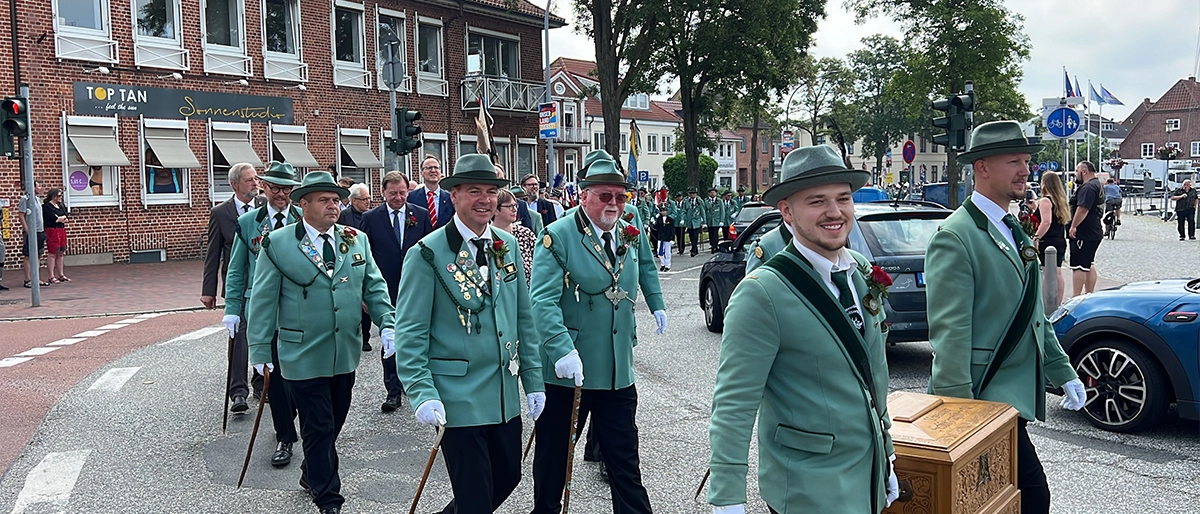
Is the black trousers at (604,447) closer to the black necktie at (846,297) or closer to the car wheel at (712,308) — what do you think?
the black necktie at (846,297)

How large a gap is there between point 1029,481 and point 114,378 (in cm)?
882

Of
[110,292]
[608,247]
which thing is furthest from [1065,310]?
[110,292]

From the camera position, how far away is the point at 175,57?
25.0 m

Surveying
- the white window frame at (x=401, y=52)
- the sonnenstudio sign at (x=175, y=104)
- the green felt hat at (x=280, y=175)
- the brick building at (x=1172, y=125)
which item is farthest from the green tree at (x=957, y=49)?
the brick building at (x=1172, y=125)

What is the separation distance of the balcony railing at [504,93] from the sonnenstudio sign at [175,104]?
22.8 feet

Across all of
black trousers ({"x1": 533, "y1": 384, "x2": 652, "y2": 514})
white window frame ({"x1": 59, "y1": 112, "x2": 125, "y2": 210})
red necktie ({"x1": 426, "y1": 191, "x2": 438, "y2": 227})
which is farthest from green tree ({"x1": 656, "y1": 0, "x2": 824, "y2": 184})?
black trousers ({"x1": 533, "y1": 384, "x2": 652, "y2": 514})

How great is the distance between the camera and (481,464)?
4156 mm

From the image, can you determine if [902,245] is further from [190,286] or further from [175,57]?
[175,57]

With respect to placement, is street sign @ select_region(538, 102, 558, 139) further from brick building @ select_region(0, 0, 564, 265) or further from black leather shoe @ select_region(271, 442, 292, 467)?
black leather shoe @ select_region(271, 442, 292, 467)

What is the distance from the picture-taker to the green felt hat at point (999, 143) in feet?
13.1

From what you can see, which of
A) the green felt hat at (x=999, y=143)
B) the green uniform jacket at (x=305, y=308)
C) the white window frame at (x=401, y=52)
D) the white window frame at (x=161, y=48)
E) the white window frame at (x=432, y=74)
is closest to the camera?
the green felt hat at (x=999, y=143)

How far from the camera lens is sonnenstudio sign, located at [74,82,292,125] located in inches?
923

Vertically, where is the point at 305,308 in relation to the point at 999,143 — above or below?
below

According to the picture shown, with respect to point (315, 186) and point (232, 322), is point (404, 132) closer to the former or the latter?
point (232, 322)
